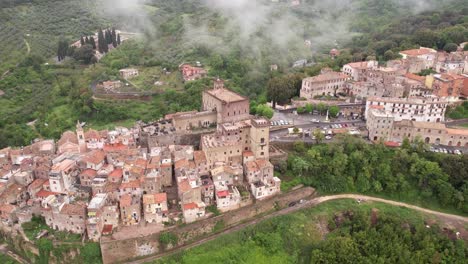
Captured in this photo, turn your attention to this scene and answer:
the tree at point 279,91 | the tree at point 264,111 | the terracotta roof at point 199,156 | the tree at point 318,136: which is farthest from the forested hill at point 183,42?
the terracotta roof at point 199,156

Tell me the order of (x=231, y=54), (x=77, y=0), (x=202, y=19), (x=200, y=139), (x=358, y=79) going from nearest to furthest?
(x=200, y=139) → (x=358, y=79) → (x=231, y=54) → (x=202, y=19) → (x=77, y=0)

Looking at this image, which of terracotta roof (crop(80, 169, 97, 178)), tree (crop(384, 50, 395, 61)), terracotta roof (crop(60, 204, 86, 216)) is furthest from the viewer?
tree (crop(384, 50, 395, 61))

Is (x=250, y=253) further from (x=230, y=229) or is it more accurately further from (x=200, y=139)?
(x=200, y=139)

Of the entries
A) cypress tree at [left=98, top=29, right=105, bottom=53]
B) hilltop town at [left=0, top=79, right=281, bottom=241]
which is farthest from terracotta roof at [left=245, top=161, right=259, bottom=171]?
cypress tree at [left=98, top=29, right=105, bottom=53]

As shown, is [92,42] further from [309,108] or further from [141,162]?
[141,162]

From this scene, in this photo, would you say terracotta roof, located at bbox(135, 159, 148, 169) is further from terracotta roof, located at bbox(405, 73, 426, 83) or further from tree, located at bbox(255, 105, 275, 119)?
terracotta roof, located at bbox(405, 73, 426, 83)

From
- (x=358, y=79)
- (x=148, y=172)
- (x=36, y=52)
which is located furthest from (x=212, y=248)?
(x=36, y=52)
